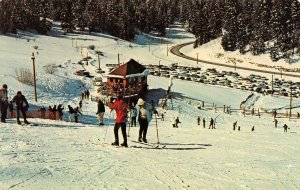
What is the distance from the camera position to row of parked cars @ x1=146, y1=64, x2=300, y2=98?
67812mm

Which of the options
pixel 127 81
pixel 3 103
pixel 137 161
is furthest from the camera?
pixel 127 81

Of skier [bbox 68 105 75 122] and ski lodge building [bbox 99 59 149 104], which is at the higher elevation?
ski lodge building [bbox 99 59 149 104]

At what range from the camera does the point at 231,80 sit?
76188 mm

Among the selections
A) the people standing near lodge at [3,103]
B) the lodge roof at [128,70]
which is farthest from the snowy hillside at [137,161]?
the lodge roof at [128,70]

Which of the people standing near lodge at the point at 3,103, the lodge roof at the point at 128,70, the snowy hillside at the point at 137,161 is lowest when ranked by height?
the snowy hillside at the point at 137,161

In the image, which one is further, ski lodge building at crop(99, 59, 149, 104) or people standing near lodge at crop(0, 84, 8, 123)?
ski lodge building at crop(99, 59, 149, 104)

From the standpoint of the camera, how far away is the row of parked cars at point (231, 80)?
6781cm

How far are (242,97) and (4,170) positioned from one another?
172 feet

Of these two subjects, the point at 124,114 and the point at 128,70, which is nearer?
the point at 124,114

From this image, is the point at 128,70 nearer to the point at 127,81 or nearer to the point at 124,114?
the point at 127,81

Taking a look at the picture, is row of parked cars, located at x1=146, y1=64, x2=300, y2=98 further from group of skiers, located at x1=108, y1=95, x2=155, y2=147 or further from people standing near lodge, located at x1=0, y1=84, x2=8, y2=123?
group of skiers, located at x1=108, y1=95, x2=155, y2=147

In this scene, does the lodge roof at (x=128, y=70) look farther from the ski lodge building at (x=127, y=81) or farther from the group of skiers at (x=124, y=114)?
the group of skiers at (x=124, y=114)

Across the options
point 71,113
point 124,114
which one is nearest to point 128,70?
point 71,113

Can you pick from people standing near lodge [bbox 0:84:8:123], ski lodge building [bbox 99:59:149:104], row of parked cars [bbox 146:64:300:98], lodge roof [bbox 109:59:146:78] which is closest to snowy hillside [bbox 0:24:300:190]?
people standing near lodge [bbox 0:84:8:123]
